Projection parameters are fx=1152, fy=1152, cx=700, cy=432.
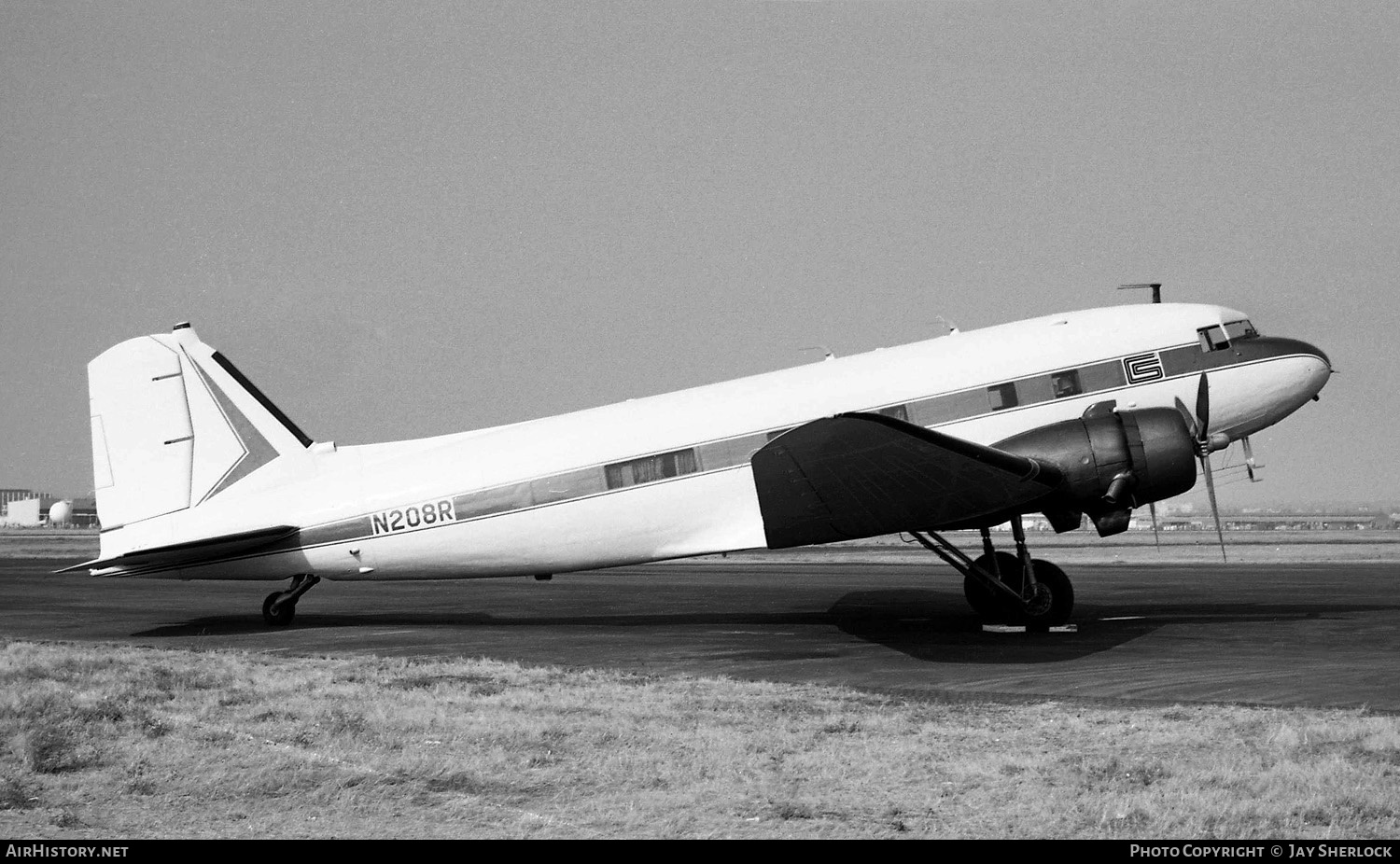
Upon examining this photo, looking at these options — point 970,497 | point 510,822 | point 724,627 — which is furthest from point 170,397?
point 510,822

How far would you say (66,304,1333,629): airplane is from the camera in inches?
564

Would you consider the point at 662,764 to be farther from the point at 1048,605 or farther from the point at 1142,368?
the point at 1142,368

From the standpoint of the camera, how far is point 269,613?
17.6 m

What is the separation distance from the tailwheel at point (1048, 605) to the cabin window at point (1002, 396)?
2342 mm

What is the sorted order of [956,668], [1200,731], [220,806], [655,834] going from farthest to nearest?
1. [956,668]
2. [1200,731]
3. [220,806]
4. [655,834]

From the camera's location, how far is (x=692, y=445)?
16047mm

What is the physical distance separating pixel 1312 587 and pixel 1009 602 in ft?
34.7

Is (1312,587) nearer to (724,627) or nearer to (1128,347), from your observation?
(1128,347)

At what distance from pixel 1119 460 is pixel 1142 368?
7.36ft

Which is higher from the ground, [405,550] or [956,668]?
[405,550]

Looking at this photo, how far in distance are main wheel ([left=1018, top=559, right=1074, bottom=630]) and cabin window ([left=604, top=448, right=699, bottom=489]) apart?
4.82 metres

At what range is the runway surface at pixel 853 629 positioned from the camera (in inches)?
443

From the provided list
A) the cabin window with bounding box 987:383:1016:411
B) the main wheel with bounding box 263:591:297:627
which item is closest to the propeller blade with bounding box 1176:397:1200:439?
the cabin window with bounding box 987:383:1016:411

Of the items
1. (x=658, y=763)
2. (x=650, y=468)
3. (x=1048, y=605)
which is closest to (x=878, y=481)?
(x=1048, y=605)
